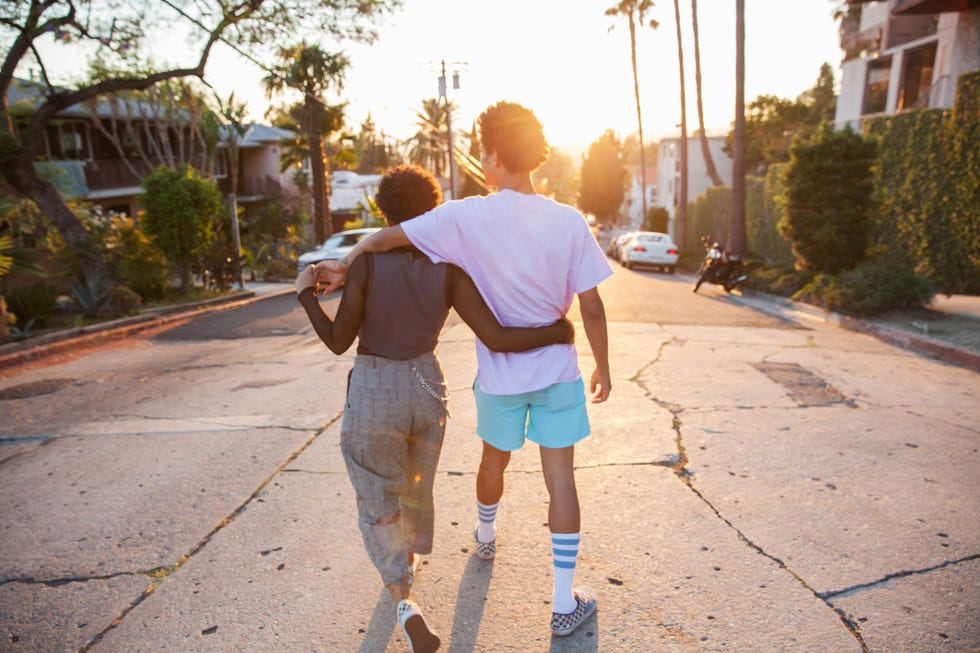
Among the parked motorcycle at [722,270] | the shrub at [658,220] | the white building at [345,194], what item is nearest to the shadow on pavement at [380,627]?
the parked motorcycle at [722,270]

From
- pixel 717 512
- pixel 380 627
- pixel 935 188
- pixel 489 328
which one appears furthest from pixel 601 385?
pixel 935 188

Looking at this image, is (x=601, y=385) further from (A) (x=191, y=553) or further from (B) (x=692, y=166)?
(B) (x=692, y=166)

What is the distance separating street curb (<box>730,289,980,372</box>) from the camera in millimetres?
7926

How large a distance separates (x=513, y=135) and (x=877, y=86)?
30139 millimetres

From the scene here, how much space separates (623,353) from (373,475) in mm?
5742

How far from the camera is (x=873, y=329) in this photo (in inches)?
398

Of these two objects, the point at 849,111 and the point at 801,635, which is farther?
the point at 849,111

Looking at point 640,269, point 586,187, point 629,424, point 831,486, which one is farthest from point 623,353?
point 586,187

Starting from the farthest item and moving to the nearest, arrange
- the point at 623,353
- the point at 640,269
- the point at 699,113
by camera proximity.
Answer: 1. the point at 699,113
2. the point at 640,269
3. the point at 623,353

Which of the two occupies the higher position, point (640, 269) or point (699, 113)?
point (699, 113)

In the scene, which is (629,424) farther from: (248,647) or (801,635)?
(248,647)

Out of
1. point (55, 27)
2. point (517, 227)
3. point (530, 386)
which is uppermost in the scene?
point (55, 27)

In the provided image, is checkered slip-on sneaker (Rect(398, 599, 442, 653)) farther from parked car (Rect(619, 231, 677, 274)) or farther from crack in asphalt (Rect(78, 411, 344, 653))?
parked car (Rect(619, 231, 677, 274))

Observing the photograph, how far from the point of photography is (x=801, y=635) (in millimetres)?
2484
